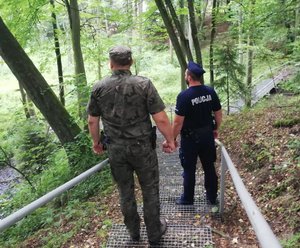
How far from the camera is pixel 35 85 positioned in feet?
22.0

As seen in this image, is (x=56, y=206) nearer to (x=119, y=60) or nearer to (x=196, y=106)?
(x=196, y=106)

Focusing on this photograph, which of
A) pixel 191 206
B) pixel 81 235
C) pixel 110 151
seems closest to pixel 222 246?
pixel 191 206

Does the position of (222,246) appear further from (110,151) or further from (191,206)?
(110,151)

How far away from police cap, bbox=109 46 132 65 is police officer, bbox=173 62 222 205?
112 centimetres

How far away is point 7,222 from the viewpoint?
244 centimetres

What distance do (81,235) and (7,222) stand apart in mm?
1969

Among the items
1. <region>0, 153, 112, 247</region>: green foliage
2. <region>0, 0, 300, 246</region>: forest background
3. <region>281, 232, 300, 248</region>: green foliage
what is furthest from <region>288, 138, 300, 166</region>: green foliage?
<region>0, 0, 300, 246</region>: forest background

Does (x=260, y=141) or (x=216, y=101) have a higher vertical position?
(x=216, y=101)

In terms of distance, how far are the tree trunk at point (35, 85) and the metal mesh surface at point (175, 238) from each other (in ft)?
12.4

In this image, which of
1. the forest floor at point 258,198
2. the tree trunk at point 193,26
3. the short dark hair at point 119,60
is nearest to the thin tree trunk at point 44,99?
the forest floor at point 258,198

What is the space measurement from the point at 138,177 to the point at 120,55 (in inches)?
51.7

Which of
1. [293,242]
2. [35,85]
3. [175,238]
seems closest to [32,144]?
[35,85]

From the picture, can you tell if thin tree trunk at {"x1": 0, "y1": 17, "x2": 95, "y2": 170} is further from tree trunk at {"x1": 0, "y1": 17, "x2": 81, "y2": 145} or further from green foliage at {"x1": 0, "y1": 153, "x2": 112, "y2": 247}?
green foliage at {"x1": 0, "y1": 153, "x2": 112, "y2": 247}

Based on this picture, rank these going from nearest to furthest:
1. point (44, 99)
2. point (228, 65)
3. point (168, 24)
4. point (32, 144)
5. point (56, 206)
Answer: point (56, 206), point (44, 99), point (168, 24), point (32, 144), point (228, 65)
